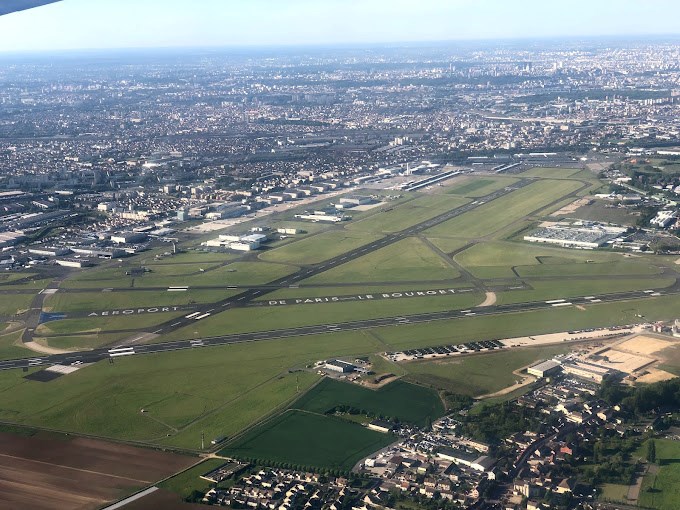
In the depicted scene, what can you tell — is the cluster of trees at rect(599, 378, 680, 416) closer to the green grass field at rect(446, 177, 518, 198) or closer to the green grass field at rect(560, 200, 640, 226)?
the green grass field at rect(560, 200, 640, 226)

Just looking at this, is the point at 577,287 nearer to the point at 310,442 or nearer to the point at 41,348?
the point at 310,442

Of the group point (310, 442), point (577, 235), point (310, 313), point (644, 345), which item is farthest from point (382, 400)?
point (577, 235)

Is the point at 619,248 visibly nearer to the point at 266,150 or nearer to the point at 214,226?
the point at 214,226

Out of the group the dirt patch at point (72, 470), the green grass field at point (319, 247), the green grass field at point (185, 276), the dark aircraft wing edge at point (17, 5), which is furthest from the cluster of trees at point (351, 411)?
the green grass field at point (319, 247)

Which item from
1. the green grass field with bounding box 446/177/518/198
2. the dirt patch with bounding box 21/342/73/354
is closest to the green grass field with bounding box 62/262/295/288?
the dirt patch with bounding box 21/342/73/354

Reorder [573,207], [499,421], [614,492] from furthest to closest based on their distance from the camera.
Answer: [573,207]
[499,421]
[614,492]
